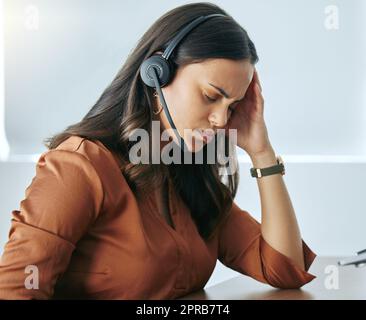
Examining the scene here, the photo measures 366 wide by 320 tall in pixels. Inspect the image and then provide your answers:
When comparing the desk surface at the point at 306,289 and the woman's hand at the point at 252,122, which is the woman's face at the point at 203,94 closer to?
the woman's hand at the point at 252,122

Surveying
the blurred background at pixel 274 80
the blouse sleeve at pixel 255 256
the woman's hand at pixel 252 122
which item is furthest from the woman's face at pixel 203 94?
the blurred background at pixel 274 80

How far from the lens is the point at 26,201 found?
0.77 metres

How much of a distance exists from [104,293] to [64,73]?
1.71 metres

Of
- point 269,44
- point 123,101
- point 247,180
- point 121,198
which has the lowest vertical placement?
point 247,180

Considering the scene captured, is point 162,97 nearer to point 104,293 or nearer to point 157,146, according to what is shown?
point 157,146

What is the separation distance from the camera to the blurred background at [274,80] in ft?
7.29

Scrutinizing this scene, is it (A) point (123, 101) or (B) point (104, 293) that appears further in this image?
(A) point (123, 101)

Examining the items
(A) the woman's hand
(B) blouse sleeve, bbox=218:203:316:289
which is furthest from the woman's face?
(B) blouse sleeve, bbox=218:203:316:289

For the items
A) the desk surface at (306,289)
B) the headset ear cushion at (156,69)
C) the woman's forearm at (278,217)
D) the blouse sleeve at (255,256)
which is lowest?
the desk surface at (306,289)

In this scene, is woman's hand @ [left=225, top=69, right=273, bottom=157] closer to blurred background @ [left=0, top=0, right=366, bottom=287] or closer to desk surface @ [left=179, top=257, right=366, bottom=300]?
desk surface @ [left=179, top=257, right=366, bottom=300]

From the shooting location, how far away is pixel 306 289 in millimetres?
1046

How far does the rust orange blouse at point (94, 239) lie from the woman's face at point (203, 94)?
127 mm

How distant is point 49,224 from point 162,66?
1.01 ft
